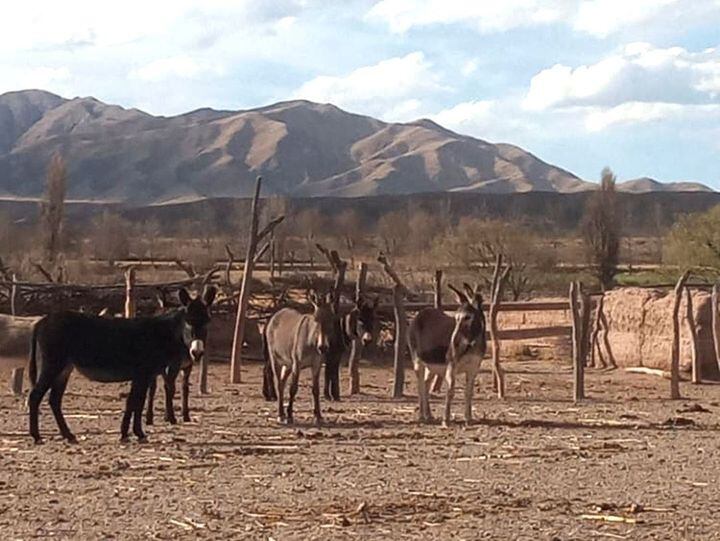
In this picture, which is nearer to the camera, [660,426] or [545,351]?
[660,426]

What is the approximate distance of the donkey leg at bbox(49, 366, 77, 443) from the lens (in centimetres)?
1545

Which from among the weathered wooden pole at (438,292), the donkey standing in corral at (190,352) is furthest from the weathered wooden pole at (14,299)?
the donkey standing in corral at (190,352)

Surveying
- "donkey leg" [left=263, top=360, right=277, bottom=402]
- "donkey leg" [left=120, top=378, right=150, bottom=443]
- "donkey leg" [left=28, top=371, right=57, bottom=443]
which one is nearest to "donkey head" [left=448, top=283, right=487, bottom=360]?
"donkey leg" [left=263, top=360, right=277, bottom=402]

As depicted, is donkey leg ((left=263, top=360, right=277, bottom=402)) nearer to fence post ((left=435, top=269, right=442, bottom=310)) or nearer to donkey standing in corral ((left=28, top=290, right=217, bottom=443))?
fence post ((left=435, top=269, right=442, bottom=310))

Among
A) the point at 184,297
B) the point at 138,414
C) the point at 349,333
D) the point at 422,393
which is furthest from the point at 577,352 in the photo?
the point at 138,414

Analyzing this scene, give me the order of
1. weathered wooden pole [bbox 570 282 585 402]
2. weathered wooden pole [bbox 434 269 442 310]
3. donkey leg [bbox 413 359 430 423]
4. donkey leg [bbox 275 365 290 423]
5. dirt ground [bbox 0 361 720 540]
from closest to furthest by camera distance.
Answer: dirt ground [bbox 0 361 720 540] < donkey leg [bbox 275 365 290 423] < donkey leg [bbox 413 359 430 423] < weathered wooden pole [bbox 570 282 585 402] < weathered wooden pole [bbox 434 269 442 310]

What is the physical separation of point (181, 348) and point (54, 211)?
194 ft

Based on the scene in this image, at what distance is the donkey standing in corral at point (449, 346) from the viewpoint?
59.0ft

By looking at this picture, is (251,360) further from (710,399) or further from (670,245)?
(670,245)

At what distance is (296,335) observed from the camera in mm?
18156

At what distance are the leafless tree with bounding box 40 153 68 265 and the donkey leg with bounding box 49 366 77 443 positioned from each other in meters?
51.4

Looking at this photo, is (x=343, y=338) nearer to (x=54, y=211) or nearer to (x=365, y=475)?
(x=365, y=475)

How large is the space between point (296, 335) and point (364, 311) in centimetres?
164

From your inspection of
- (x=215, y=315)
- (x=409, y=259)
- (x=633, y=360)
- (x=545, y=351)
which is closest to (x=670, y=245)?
(x=545, y=351)
